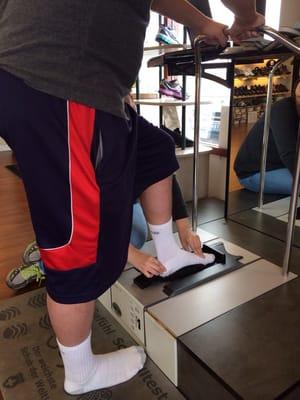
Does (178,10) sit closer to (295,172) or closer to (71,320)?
(295,172)

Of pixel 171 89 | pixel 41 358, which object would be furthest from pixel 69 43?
pixel 171 89

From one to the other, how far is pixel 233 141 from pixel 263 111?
207 millimetres

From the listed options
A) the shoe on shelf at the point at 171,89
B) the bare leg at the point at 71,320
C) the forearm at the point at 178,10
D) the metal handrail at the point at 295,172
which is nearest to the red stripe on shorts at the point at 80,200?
the bare leg at the point at 71,320

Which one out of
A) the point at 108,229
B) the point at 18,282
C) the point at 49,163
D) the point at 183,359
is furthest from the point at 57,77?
the point at 18,282

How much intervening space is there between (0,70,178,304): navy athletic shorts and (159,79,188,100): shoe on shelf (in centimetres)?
204

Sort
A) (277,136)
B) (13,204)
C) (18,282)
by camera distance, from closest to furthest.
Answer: (18,282)
(277,136)
(13,204)

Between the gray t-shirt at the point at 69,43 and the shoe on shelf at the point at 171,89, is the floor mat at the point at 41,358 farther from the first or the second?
the shoe on shelf at the point at 171,89

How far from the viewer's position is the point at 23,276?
4.80 feet

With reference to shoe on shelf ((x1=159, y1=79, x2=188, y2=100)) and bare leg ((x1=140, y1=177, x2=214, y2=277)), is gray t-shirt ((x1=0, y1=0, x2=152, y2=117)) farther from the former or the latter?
shoe on shelf ((x1=159, y1=79, x2=188, y2=100))

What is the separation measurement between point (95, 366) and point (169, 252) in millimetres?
397

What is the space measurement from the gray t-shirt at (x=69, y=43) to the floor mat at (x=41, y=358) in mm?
750

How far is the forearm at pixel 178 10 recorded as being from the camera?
1.07 m

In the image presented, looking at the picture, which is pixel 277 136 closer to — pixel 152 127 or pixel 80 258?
pixel 152 127

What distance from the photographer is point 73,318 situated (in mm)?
844
